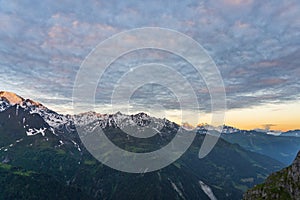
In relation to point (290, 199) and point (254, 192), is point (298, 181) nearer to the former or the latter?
point (290, 199)

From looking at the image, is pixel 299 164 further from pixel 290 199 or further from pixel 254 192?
pixel 254 192

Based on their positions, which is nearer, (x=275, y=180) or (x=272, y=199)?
(x=272, y=199)

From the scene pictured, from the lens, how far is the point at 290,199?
158 metres

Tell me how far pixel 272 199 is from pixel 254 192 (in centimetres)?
1871

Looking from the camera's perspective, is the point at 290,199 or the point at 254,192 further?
the point at 254,192

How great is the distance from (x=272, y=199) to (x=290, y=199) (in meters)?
11.4

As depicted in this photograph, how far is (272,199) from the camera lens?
6575 inches

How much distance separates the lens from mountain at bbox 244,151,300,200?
16215 centimetres

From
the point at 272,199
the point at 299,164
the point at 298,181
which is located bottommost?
the point at 272,199

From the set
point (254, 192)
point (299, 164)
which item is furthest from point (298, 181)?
point (254, 192)

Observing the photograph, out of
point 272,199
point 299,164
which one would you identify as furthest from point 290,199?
point 299,164

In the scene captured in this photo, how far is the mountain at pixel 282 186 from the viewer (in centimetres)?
16215

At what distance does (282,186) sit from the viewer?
6722 inches

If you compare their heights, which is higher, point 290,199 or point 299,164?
point 299,164
